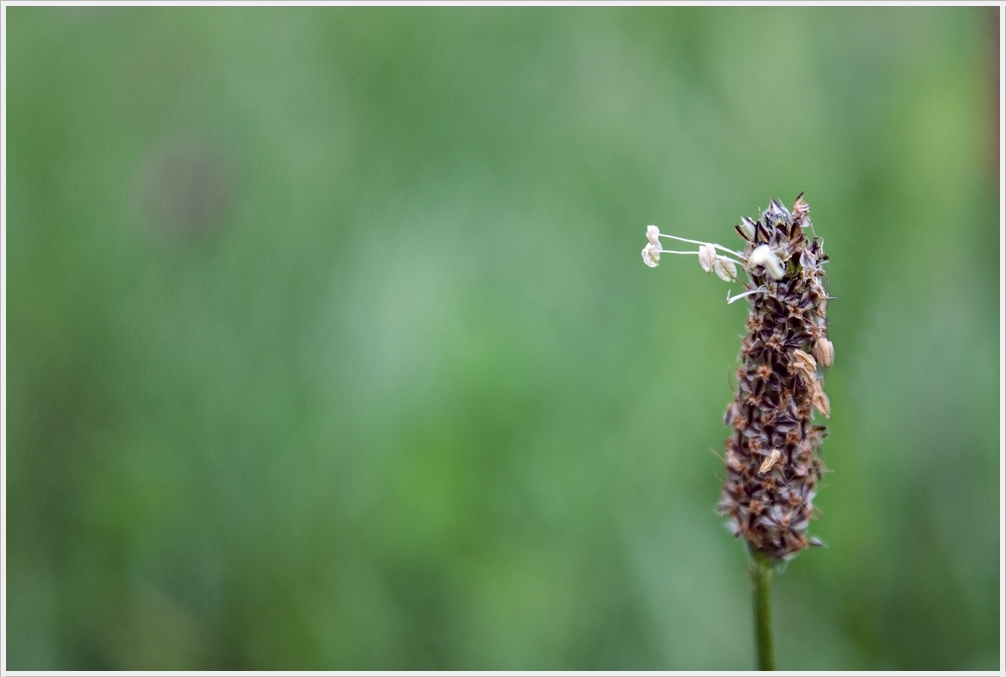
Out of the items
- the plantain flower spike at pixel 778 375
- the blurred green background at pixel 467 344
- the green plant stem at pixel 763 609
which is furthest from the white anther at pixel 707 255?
the blurred green background at pixel 467 344

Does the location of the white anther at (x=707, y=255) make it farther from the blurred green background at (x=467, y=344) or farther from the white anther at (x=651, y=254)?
the blurred green background at (x=467, y=344)

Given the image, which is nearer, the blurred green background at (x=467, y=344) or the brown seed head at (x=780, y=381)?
the brown seed head at (x=780, y=381)

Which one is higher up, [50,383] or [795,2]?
[795,2]

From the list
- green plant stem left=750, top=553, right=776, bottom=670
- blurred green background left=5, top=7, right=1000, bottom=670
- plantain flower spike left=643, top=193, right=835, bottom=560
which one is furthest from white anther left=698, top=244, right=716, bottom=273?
blurred green background left=5, top=7, right=1000, bottom=670

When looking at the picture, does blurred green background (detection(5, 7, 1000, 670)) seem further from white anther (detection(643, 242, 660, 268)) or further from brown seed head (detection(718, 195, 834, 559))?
white anther (detection(643, 242, 660, 268))

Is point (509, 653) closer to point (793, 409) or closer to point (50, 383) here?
point (793, 409)

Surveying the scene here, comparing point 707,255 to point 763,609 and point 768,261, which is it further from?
point 763,609

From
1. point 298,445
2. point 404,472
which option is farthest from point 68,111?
point 404,472

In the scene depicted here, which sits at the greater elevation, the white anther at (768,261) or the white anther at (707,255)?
the white anther at (707,255)
